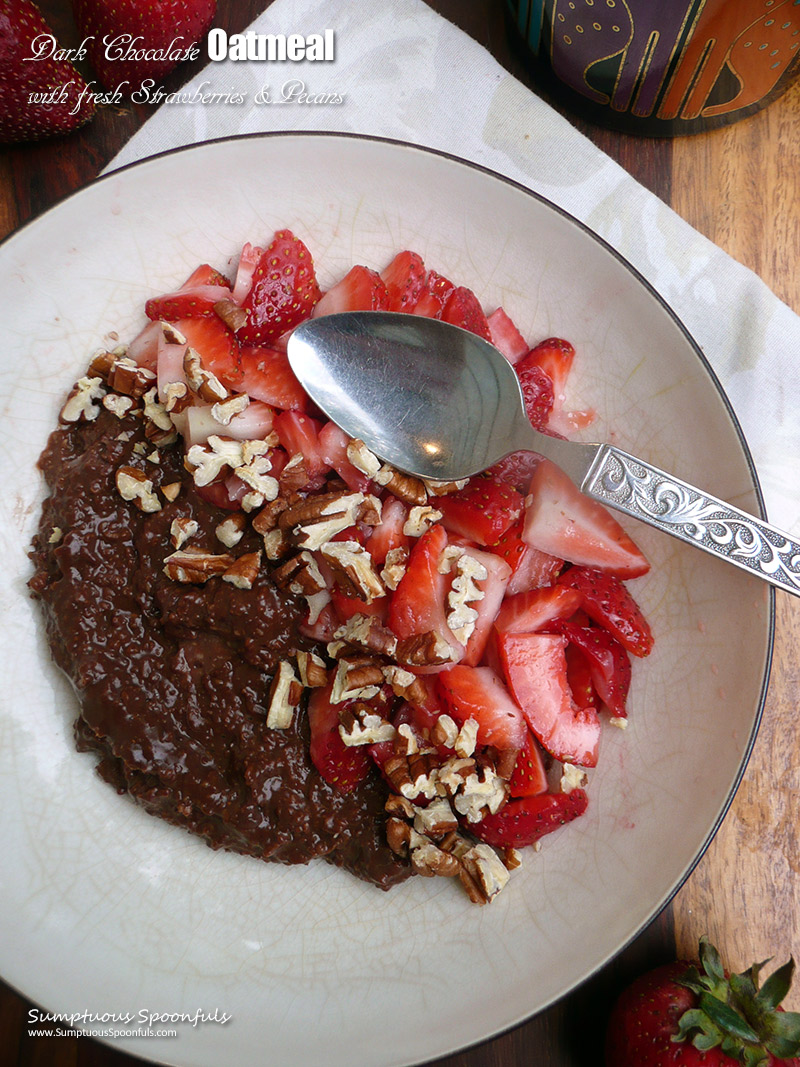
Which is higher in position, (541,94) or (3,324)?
(541,94)

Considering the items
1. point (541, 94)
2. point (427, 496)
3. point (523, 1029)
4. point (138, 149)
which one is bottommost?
point (523, 1029)

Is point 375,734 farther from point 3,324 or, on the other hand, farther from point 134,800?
point 3,324

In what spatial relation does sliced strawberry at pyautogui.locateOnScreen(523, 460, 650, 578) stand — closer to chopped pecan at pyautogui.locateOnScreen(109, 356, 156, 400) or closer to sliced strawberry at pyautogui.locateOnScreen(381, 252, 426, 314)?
sliced strawberry at pyautogui.locateOnScreen(381, 252, 426, 314)

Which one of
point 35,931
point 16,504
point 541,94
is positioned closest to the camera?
point 35,931

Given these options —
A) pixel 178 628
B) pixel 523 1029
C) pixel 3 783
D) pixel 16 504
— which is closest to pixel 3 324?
pixel 16 504

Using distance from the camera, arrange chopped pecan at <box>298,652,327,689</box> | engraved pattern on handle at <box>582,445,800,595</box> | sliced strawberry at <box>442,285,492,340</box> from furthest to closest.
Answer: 1. sliced strawberry at <box>442,285,492,340</box>
2. chopped pecan at <box>298,652,327,689</box>
3. engraved pattern on handle at <box>582,445,800,595</box>

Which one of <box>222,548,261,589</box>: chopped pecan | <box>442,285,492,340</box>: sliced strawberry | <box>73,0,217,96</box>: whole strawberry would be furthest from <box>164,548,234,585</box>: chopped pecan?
<box>73,0,217,96</box>: whole strawberry
